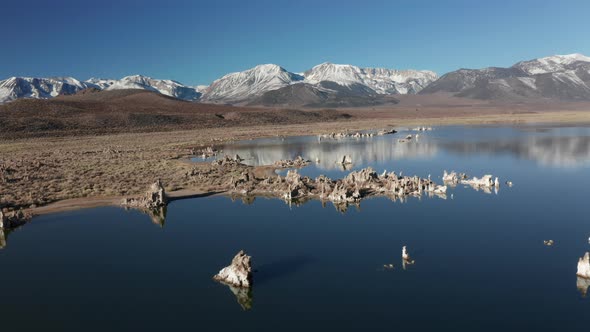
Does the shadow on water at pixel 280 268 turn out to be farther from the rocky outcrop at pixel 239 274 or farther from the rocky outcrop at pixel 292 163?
the rocky outcrop at pixel 292 163

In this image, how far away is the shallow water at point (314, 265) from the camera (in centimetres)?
1415

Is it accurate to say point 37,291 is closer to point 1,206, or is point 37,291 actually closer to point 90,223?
point 90,223

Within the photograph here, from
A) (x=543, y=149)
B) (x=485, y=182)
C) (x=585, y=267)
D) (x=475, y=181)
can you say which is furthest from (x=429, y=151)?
(x=585, y=267)

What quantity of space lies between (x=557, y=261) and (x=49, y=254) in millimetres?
22177

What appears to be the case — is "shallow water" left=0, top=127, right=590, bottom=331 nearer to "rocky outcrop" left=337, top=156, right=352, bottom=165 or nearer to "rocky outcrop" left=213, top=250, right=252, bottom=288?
"rocky outcrop" left=213, top=250, right=252, bottom=288

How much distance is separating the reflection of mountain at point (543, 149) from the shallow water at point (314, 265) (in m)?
16.7

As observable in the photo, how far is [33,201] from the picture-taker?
3111 cm

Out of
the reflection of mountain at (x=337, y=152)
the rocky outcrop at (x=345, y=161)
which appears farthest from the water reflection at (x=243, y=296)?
the rocky outcrop at (x=345, y=161)

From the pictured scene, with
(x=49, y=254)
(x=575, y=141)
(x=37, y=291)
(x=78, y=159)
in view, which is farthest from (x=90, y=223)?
(x=575, y=141)

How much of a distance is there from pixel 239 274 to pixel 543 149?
52.3 m

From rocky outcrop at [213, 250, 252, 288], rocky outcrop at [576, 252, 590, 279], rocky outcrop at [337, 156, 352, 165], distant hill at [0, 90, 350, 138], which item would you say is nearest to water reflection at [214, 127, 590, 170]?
rocky outcrop at [337, 156, 352, 165]

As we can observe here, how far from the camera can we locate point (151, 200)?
99.0 feet

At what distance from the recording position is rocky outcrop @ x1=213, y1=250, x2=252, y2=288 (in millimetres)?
16547

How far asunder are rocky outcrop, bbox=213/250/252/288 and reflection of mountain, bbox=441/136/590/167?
1505 inches
